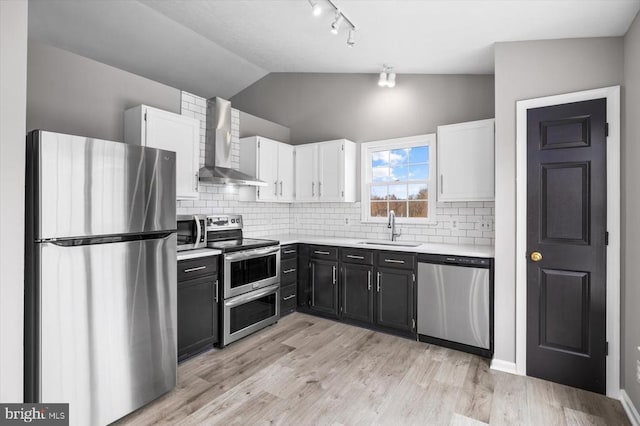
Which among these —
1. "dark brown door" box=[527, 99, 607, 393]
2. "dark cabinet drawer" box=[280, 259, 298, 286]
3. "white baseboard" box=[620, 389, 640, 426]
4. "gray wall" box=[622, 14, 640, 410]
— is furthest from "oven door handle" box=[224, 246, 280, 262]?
"white baseboard" box=[620, 389, 640, 426]

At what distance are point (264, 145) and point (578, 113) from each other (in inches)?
126

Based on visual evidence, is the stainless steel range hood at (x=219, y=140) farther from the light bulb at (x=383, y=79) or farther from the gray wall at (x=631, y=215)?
the gray wall at (x=631, y=215)

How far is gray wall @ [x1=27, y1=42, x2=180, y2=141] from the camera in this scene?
Result: 101 inches

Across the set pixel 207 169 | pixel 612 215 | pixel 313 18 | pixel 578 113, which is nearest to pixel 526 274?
pixel 612 215

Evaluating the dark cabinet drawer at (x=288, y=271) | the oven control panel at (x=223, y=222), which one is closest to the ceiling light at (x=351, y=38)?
the oven control panel at (x=223, y=222)

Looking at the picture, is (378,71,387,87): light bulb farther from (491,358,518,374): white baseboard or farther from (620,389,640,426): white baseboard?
(620,389,640,426): white baseboard

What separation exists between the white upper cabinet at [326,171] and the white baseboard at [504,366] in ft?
7.80

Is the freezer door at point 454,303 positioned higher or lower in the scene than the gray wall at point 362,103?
lower

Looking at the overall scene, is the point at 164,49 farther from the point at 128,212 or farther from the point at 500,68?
the point at 500,68

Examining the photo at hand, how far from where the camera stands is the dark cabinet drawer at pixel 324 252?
12.7ft

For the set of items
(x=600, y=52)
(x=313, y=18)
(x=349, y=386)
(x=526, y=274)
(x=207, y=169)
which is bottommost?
(x=349, y=386)

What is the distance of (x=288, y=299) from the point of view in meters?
4.06

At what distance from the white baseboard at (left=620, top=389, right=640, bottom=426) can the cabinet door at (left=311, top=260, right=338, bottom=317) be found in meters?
2.48

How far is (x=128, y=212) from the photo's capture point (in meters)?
2.06
